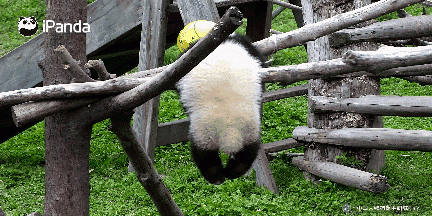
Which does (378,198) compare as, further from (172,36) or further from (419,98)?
(172,36)

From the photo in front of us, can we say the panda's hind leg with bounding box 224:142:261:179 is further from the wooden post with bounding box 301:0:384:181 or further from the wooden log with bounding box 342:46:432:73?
the wooden post with bounding box 301:0:384:181

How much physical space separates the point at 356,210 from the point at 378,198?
1.05ft

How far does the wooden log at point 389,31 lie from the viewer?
161 inches

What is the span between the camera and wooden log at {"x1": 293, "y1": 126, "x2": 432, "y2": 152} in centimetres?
412

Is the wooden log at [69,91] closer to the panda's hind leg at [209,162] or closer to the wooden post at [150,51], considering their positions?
the panda's hind leg at [209,162]

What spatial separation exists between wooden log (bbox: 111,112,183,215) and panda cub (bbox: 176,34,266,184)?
0.94 ft

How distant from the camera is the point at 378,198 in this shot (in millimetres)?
4422

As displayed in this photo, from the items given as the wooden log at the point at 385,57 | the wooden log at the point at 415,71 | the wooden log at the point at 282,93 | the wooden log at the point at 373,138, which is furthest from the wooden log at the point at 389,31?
the wooden log at the point at 385,57

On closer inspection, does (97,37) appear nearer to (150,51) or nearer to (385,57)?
(150,51)

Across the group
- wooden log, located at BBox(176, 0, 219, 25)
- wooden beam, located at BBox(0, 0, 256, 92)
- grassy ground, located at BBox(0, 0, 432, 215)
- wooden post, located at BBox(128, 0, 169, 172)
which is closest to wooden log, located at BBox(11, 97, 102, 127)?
wooden log, located at BBox(176, 0, 219, 25)

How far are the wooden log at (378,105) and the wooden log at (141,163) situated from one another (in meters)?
2.16

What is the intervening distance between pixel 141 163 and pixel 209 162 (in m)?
0.41

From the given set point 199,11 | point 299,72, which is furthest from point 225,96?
point 199,11

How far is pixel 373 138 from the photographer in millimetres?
4340
